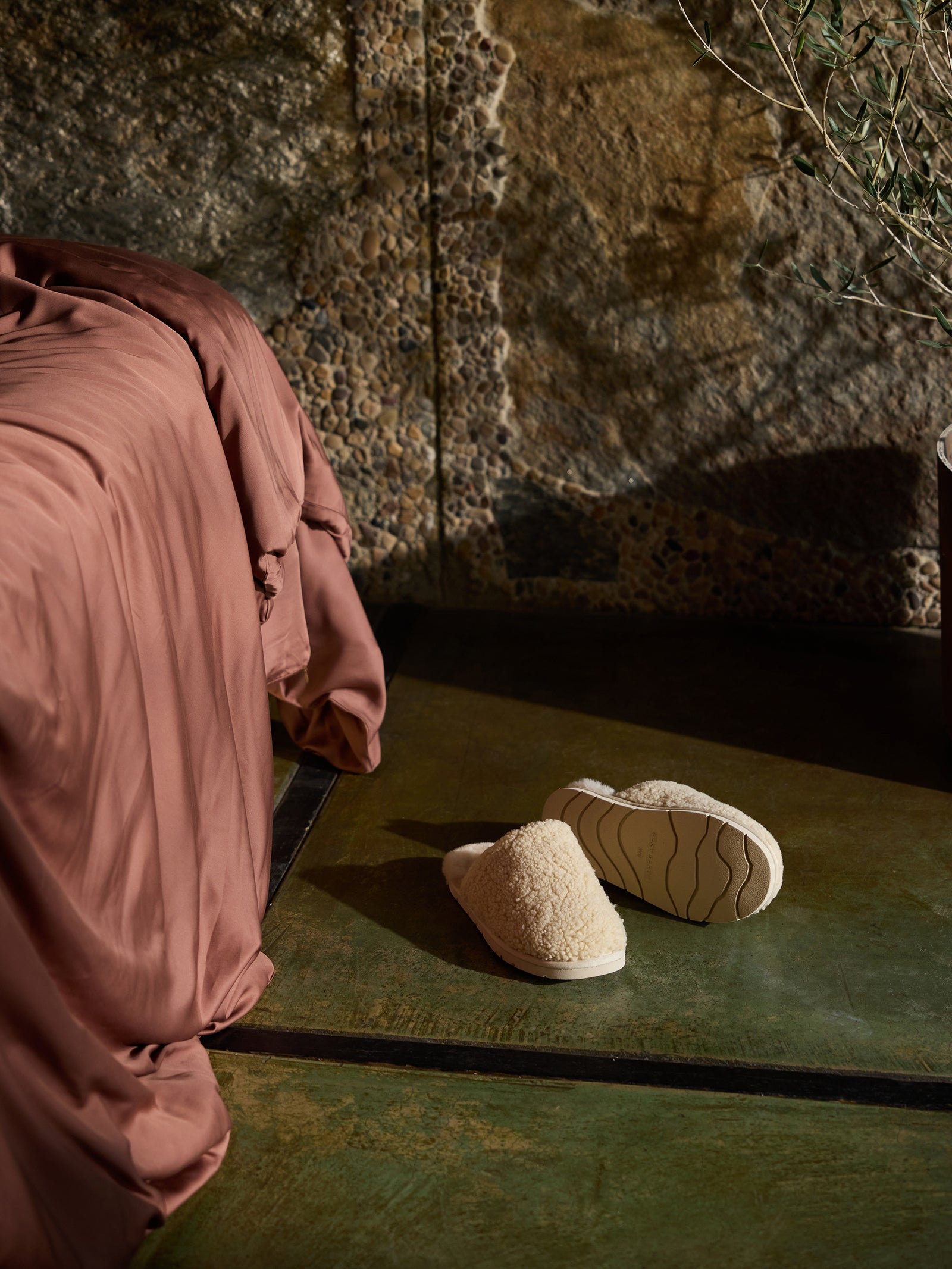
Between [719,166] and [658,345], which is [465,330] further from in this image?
[719,166]

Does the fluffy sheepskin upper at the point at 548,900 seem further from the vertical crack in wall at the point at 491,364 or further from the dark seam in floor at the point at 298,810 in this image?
the vertical crack in wall at the point at 491,364

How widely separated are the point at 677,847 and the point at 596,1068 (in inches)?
13.4

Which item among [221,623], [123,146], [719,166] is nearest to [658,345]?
[719,166]

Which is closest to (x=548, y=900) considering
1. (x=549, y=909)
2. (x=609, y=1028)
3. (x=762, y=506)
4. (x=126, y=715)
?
(x=549, y=909)

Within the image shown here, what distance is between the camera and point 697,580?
2.69 m

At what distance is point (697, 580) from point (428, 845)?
1142 millimetres

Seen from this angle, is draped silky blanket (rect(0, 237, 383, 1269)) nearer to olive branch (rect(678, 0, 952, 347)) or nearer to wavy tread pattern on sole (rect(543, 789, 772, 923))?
wavy tread pattern on sole (rect(543, 789, 772, 923))

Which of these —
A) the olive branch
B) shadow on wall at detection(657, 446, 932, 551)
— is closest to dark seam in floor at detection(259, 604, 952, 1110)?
the olive branch

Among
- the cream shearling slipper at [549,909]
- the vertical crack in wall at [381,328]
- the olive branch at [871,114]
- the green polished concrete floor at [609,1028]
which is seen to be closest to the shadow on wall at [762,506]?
the vertical crack in wall at [381,328]

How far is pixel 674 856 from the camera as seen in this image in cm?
158

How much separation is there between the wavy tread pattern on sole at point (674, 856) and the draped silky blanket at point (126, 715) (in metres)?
0.47

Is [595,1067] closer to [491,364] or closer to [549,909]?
[549,909]

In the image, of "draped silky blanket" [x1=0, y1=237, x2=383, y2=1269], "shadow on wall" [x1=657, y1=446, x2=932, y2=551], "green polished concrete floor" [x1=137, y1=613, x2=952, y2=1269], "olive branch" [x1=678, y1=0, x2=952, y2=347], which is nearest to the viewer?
"draped silky blanket" [x1=0, y1=237, x2=383, y2=1269]

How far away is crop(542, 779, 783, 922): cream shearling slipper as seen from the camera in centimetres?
152
